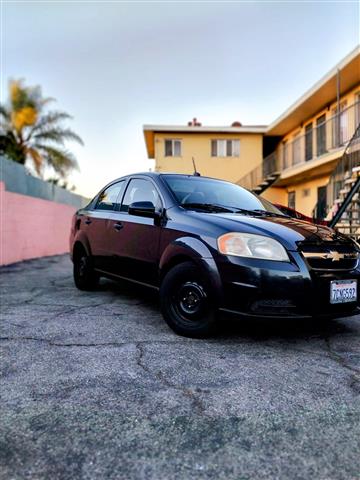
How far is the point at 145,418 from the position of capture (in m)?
1.91

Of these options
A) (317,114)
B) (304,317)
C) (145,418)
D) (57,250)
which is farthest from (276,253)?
(317,114)

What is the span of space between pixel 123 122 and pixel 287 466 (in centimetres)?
1863

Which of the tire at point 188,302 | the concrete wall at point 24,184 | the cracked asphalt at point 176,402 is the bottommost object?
the cracked asphalt at point 176,402

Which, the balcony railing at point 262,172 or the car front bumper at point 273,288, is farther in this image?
the balcony railing at point 262,172

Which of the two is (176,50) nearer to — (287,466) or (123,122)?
(123,122)

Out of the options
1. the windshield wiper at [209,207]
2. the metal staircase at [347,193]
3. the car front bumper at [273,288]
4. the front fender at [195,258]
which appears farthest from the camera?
the metal staircase at [347,193]

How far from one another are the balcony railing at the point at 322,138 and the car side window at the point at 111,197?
9306 millimetres

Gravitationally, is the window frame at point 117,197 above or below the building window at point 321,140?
below

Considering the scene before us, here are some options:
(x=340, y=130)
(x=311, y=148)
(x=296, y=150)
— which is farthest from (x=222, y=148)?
(x=340, y=130)

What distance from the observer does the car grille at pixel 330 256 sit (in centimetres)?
295

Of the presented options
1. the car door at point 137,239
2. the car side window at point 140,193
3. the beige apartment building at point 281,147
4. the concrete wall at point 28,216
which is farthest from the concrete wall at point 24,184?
the beige apartment building at point 281,147

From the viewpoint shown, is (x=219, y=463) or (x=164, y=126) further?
(x=164, y=126)

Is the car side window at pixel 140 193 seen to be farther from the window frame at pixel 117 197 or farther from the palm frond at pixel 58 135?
the palm frond at pixel 58 135

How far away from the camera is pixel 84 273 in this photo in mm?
5324
